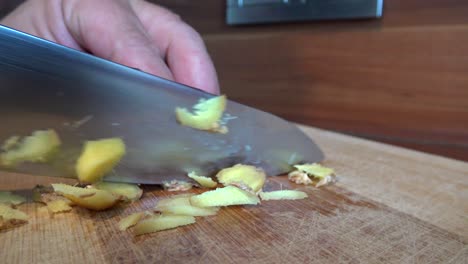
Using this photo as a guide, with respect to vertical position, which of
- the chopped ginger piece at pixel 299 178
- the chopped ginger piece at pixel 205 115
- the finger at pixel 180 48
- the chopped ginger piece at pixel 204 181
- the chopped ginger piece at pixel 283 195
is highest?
the finger at pixel 180 48

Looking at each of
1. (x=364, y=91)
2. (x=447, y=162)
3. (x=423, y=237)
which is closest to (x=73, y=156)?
(x=423, y=237)

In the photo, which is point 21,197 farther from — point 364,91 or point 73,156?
point 364,91

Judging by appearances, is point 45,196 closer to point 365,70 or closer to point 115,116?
point 115,116

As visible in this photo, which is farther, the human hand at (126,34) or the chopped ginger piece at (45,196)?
the human hand at (126,34)

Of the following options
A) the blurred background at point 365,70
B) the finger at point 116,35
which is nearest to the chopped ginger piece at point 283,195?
the finger at point 116,35

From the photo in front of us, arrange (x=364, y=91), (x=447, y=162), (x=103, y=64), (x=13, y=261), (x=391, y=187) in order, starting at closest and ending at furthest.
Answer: (x=13, y=261), (x=103, y=64), (x=391, y=187), (x=447, y=162), (x=364, y=91)

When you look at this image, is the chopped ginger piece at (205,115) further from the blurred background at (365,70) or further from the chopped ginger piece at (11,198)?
the blurred background at (365,70)

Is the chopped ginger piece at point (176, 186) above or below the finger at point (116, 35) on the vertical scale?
below
